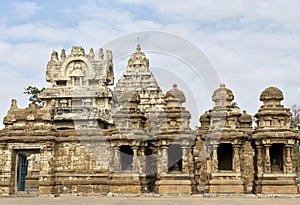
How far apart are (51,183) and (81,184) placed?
1.48m

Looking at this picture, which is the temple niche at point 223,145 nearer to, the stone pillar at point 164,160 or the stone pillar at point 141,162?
the stone pillar at point 164,160

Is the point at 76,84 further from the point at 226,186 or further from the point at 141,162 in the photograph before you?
the point at 226,186

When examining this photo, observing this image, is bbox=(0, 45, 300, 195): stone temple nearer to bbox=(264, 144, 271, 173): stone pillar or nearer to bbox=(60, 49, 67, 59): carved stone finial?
bbox=(264, 144, 271, 173): stone pillar

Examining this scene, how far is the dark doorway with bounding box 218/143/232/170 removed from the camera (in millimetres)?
20550

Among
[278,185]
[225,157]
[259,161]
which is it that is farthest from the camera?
[225,157]

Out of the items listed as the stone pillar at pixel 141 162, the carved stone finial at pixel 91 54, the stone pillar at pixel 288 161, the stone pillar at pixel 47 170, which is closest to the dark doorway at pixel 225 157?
the stone pillar at pixel 288 161

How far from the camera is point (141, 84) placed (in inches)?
1560

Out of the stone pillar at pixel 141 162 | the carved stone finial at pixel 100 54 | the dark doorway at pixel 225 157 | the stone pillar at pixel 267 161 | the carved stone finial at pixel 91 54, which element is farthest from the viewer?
the carved stone finial at pixel 100 54

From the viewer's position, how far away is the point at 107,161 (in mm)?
20312

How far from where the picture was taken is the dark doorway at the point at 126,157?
20.6 meters

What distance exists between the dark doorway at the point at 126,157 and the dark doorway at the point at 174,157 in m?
2.02

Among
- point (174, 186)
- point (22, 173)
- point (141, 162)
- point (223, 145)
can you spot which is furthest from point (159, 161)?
point (22, 173)

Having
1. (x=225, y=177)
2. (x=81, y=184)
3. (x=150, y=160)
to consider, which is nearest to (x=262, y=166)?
(x=225, y=177)

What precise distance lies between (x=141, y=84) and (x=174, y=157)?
778 inches
